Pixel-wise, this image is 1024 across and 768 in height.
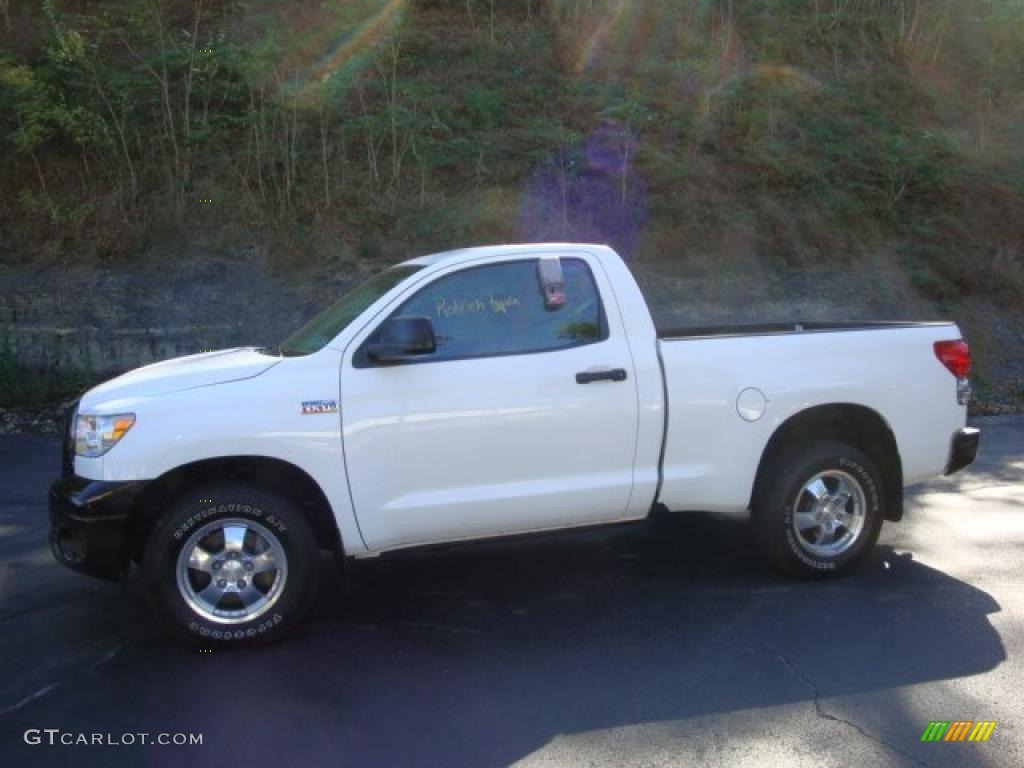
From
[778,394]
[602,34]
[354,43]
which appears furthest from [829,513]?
[602,34]

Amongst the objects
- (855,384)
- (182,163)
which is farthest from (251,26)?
(855,384)

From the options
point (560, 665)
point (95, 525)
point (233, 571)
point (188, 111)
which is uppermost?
point (188, 111)

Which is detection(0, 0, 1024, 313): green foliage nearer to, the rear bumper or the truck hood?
the rear bumper

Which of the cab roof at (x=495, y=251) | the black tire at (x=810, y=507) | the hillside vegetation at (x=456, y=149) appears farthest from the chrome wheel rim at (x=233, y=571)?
the hillside vegetation at (x=456, y=149)

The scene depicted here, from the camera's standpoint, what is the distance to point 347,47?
17.5 metres

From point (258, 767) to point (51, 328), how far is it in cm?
1090

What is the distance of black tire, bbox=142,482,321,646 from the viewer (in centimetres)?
504

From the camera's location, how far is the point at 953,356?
630cm

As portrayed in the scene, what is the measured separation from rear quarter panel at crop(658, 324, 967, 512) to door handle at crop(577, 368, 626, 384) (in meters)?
0.28

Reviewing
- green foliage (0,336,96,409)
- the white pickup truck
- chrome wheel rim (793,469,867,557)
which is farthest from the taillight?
green foliage (0,336,96,409)

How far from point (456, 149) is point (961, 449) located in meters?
11.8

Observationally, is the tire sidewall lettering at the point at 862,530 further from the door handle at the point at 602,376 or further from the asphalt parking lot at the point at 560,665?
the door handle at the point at 602,376

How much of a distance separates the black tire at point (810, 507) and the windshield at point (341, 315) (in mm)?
2385

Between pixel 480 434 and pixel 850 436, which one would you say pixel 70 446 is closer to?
pixel 480 434
